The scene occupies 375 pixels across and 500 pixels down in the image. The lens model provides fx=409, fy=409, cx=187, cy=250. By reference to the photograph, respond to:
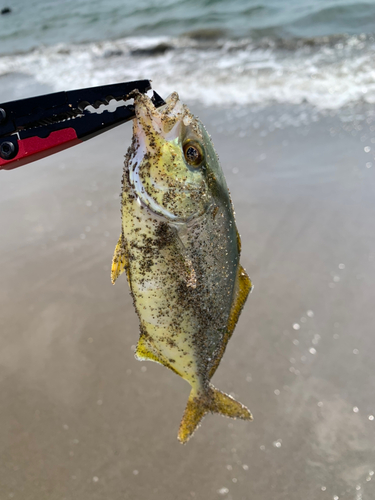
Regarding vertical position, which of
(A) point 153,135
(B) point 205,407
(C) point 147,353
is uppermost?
(A) point 153,135

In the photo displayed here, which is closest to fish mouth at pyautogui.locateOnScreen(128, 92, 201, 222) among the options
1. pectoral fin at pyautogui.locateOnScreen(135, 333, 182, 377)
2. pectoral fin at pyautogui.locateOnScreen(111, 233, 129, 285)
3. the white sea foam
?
pectoral fin at pyautogui.locateOnScreen(111, 233, 129, 285)

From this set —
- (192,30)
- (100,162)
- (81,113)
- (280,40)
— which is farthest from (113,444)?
(192,30)

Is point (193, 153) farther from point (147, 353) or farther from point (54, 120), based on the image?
point (147, 353)

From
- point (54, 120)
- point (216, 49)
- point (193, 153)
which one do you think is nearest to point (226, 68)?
point (216, 49)

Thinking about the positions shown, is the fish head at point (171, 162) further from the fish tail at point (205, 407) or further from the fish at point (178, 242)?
the fish tail at point (205, 407)

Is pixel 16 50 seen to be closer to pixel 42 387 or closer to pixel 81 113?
pixel 42 387

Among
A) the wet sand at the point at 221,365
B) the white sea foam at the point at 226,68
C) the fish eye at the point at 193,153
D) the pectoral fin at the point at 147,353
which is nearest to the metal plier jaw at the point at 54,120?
the fish eye at the point at 193,153

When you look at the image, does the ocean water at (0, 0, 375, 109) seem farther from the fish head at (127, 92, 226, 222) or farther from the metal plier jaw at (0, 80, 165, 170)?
the metal plier jaw at (0, 80, 165, 170)
